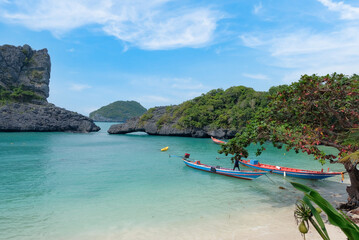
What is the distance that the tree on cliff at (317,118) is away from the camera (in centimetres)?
1048

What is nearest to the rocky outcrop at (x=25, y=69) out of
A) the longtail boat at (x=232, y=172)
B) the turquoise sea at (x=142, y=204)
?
the turquoise sea at (x=142, y=204)

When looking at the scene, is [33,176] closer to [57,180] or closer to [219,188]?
[57,180]

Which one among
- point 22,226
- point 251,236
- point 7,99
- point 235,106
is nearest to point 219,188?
point 251,236

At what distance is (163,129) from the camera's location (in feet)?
220

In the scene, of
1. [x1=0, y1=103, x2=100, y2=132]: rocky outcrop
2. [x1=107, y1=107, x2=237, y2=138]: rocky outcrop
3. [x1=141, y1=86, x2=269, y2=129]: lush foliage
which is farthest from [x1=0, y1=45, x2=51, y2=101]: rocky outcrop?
Answer: [x1=141, y1=86, x2=269, y2=129]: lush foliage

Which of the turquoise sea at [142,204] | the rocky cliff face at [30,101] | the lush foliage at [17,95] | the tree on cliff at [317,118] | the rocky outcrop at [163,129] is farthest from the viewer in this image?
the lush foliage at [17,95]

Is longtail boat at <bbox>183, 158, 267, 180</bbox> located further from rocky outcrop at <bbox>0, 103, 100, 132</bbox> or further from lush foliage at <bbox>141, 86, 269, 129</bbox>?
rocky outcrop at <bbox>0, 103, 100, 132</bbox>

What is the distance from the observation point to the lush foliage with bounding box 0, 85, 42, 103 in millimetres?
69812

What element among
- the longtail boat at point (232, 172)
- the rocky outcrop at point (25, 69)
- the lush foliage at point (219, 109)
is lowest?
the longtail boat at point (232, 172)

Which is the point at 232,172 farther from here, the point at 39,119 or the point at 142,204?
the point at 39,119

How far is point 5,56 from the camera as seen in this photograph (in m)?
79.4

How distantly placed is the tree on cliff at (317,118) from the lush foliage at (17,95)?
79.3 m

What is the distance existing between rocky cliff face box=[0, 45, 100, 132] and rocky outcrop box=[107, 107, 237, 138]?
13253 mm

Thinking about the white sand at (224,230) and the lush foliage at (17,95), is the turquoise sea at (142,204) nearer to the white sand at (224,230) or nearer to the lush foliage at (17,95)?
the white sand at (224,230)
